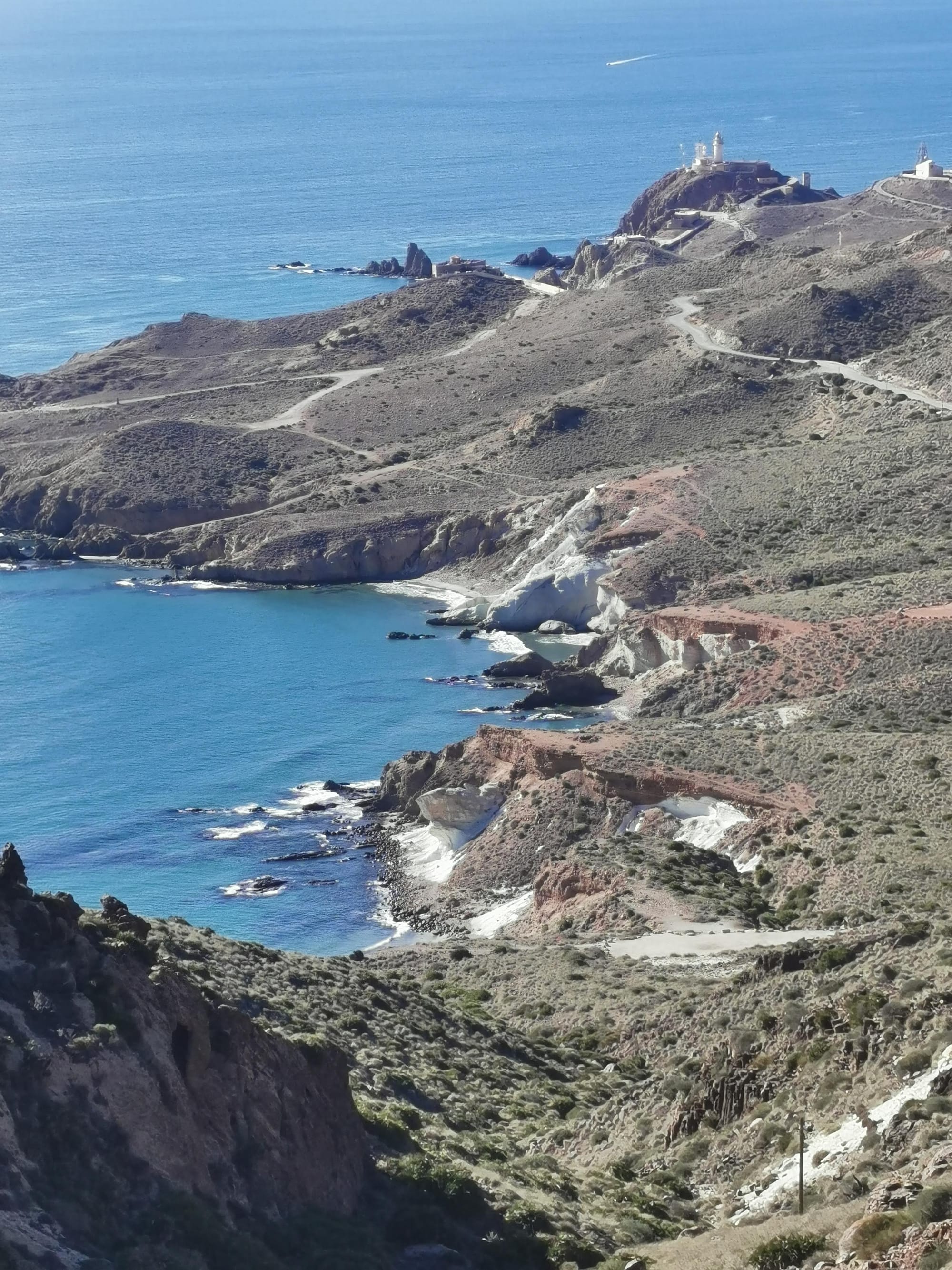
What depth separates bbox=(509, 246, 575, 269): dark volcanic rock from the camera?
6890 inches

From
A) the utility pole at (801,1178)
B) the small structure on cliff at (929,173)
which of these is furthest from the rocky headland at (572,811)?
the small structure on cliff at (929,173)

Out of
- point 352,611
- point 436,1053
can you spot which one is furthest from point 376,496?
point 436,1053

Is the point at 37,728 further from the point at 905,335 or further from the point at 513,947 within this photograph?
the point at 905,335

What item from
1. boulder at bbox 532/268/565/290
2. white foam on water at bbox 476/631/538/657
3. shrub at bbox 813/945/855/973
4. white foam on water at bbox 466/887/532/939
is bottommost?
white foam on water at bbox 466/887/532/939

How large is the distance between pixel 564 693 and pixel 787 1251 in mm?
48928

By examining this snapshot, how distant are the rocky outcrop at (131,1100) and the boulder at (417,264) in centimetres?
14527

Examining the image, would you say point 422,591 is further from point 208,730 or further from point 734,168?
point 734,168

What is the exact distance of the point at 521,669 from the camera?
7844 centimetres

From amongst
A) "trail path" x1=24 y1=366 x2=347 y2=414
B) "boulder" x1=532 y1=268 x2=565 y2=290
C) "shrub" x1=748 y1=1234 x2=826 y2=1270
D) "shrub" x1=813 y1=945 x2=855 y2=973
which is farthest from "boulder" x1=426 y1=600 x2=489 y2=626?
"boulder" x1=532 y1=268 x2=565 y2=290

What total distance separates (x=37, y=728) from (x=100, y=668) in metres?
8.39

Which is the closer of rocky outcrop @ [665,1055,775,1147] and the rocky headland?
the rocky headland

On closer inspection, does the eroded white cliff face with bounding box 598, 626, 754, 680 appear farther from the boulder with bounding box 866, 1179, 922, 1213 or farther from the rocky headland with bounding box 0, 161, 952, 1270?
the boulder with bounding box 866, 1179, 922, 1213

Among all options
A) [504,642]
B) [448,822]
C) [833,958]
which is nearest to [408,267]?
[504,642]

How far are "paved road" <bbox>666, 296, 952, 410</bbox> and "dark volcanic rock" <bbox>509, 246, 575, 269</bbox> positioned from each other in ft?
164
